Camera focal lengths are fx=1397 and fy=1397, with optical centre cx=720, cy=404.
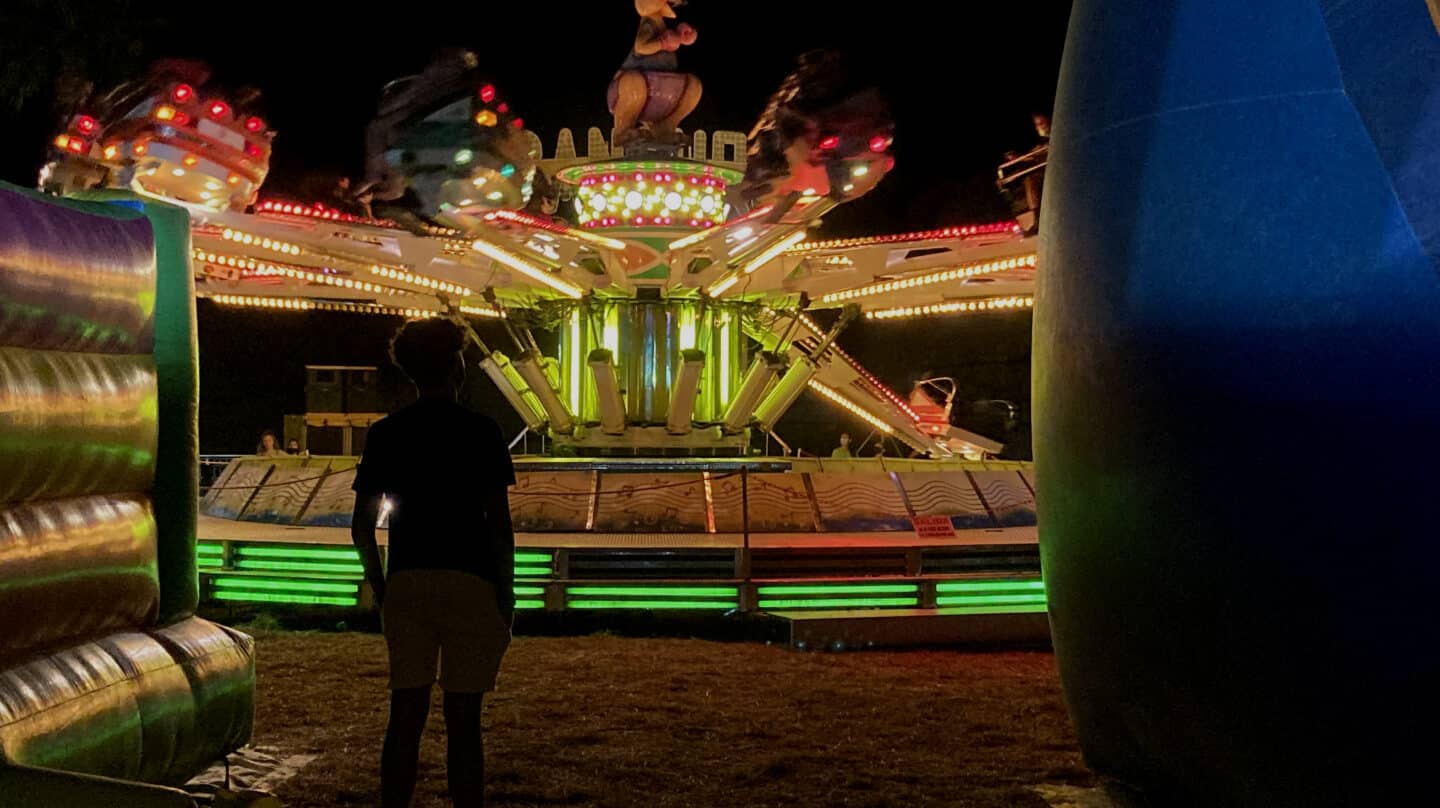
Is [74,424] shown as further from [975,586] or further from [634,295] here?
[634,295]

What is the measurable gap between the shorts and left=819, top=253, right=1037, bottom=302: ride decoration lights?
1225 centimetres

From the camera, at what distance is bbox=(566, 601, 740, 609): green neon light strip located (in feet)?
36.8

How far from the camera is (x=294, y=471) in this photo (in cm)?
1477

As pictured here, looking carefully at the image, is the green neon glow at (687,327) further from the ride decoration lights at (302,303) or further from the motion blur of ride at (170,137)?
the motion blur of ride at (170,137)

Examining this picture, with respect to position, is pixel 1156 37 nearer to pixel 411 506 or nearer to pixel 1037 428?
pixel 1037 428

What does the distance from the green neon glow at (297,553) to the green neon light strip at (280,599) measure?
1.14 ft

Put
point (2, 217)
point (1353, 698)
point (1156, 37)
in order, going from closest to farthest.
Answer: point (1353, 698)
point (2, 217)
point (1156, 37)

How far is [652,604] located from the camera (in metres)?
11.3

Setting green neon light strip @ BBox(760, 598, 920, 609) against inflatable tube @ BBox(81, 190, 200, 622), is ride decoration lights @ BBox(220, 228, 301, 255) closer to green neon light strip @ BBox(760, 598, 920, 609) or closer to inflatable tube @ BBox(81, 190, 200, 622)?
green neon light strip @ BBox(760, 598, 920, 609)

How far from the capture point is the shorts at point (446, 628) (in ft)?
14.9

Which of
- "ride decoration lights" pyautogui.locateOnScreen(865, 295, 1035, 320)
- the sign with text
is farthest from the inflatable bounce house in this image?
"ride decoration lights" pyautogui.locateOnScreen(865, 295, 1035, 320)

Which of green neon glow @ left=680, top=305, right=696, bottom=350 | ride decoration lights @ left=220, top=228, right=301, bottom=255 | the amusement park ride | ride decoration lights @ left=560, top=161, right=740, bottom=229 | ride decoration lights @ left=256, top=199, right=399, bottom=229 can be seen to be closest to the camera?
the amusement park ride

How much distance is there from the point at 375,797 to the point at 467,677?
1.36 metres

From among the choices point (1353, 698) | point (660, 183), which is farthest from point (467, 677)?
point (660, 183)
